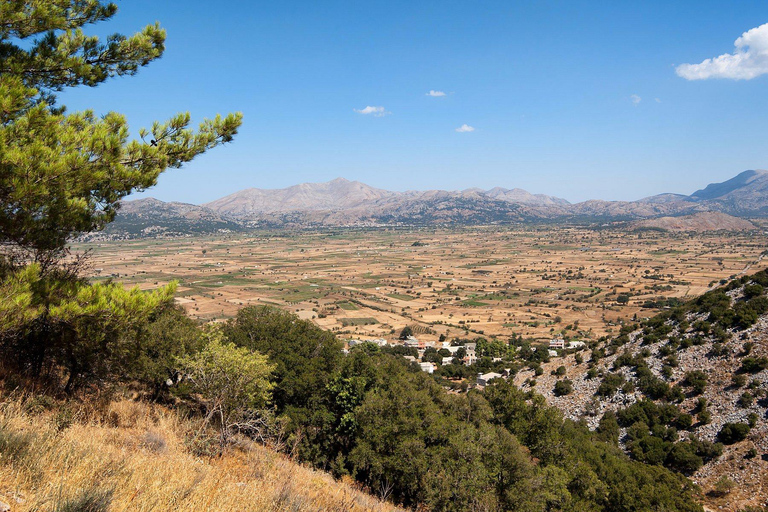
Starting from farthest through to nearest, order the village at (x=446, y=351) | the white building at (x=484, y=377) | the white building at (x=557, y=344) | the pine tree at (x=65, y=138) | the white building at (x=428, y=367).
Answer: the white building at (x=557, y=344) < the white building at (x=428, y=367) < the village at (x=446, y=351) < the white building at (x=484, y=377) < the pine tree at (x=65, y=138)

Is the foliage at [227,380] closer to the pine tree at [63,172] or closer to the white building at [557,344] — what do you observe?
the pine tree at [63,172]

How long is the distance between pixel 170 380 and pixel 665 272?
144 meters

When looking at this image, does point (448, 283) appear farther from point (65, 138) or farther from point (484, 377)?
point (65, 138)

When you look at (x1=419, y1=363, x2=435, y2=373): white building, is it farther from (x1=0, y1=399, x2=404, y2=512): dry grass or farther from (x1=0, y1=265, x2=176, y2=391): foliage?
(x1=0, y1=265, x2=176, y2=391): foliage

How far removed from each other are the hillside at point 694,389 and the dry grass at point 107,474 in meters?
25.5

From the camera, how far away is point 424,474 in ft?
49.6

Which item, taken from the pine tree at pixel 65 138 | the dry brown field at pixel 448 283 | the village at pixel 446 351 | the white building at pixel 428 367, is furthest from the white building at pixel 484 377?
the pine tree at pixel 65 138

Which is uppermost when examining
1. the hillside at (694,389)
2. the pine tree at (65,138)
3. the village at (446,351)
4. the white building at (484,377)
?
the pine tree at (65,138)

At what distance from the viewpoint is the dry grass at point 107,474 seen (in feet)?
15.7

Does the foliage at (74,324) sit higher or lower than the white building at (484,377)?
higher

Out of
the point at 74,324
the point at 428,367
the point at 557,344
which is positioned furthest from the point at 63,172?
the point at 557,344

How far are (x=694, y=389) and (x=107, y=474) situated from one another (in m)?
36.9

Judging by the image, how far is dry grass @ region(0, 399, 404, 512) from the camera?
4785 millimetres

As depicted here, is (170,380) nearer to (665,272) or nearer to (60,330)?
(60,330)
